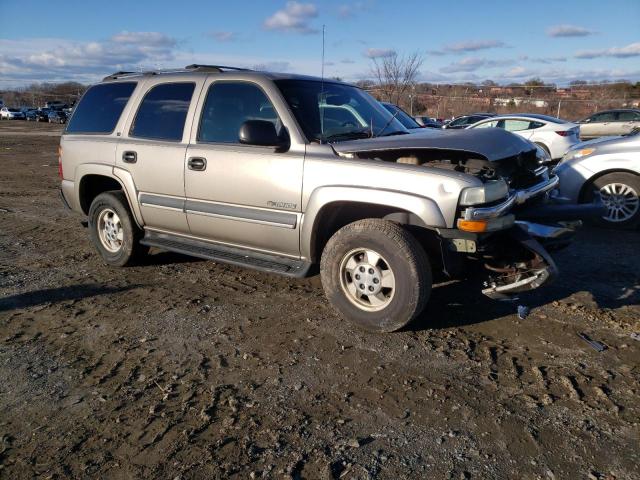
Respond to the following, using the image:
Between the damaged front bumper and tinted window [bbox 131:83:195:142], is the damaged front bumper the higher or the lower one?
the lower one

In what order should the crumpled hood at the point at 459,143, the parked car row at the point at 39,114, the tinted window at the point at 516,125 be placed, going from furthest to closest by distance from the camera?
the parked car row at the point at 39,114 → the tinted window at the point at 516,125 → the crumpled hood at the point at 459,143

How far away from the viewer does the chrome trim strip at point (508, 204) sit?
138 inches

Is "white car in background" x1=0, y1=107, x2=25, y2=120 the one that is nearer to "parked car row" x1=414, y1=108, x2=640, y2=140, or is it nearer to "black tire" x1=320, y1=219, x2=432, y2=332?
"parked car row" x1=414, y1=108, x2=640, y2=140

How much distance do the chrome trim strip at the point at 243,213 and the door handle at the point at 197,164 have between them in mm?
315

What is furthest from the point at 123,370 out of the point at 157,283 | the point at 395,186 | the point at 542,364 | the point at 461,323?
the point at 542,364

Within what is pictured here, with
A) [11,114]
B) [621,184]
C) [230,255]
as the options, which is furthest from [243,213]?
[11,114]

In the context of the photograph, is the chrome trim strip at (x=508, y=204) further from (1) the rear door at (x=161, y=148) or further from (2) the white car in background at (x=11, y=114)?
(2) the white car in background at (x=11, y=114)

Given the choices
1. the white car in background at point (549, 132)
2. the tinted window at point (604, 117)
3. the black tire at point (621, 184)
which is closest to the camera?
the black tire at point (621, 184)

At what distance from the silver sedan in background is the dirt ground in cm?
174

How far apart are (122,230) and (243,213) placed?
179 centimetres

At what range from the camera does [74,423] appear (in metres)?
2.89

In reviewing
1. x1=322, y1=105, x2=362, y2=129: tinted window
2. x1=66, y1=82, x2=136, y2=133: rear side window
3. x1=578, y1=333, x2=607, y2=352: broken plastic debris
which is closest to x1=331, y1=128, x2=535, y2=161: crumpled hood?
x1=322, y1=105, x2=362, y2=129: tinted window

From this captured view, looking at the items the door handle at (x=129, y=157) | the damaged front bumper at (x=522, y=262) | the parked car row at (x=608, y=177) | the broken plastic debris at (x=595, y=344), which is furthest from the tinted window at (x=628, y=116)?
the door handle at (x=129, y=157)

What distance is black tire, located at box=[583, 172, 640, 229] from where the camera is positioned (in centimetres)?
664
